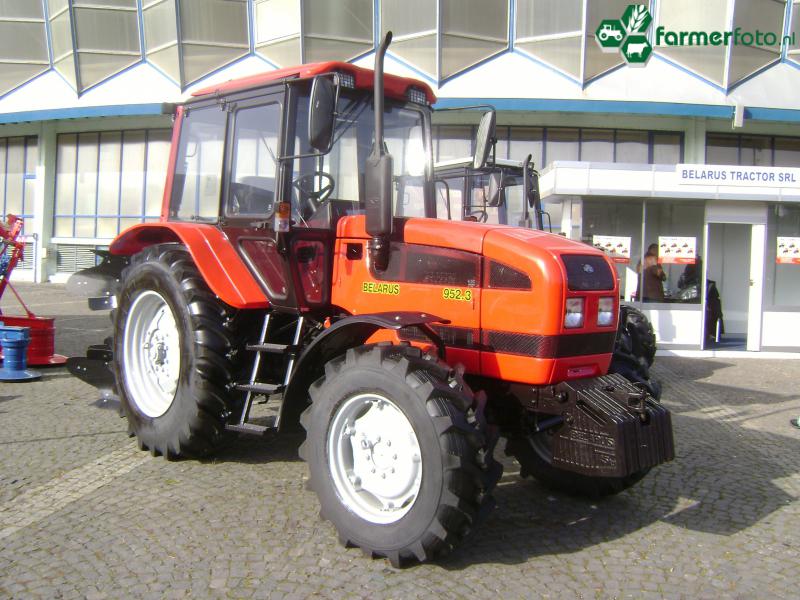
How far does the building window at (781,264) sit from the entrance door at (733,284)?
12.6 inches

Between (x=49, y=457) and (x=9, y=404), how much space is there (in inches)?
78.6

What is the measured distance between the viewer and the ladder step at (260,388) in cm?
451

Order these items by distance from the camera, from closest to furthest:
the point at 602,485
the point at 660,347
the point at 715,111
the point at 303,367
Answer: the point at 303,367 → the point at 602,485 → the point at 660,347 → the point at 715,111

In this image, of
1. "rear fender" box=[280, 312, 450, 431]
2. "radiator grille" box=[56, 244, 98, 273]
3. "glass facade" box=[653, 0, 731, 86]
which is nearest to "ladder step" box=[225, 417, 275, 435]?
"rear fender" box=[280, 312, 450, 431]

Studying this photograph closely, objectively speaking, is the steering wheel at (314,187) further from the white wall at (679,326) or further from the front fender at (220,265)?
the white wall at (679,326)

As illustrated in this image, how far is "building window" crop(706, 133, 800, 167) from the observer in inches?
751

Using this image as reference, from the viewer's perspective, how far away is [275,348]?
4559 millimetres

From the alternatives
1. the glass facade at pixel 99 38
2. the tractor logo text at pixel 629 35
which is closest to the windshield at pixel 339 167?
the tractor logo text at pixel 629 35

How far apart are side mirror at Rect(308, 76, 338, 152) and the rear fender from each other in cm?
97

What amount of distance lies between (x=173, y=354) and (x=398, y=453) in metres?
2.26

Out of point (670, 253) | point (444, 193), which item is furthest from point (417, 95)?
point (670, 253)

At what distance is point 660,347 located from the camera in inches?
483

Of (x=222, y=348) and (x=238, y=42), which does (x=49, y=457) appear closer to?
(x=222, y=348)

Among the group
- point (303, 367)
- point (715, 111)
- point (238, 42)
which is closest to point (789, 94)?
point (715, 111)
